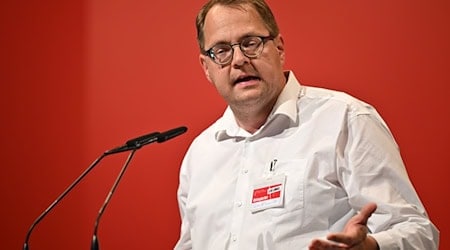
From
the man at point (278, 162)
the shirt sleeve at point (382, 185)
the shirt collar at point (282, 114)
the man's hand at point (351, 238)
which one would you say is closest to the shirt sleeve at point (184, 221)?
the man at point (278, 162)

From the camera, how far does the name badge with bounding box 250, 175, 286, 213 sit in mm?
1743

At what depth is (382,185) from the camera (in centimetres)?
161

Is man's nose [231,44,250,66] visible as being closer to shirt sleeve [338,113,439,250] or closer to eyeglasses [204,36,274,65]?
eyeglasses [204,36,274,65]

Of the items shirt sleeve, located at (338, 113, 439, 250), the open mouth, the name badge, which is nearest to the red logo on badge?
the name badge

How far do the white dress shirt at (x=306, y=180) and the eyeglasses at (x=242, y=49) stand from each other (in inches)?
5.7

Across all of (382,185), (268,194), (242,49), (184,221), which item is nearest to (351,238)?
(382,185)

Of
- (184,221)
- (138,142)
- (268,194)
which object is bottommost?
(184,221)

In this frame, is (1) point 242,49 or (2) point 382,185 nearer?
(2) point 382,185

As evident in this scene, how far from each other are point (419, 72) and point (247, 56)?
600mm

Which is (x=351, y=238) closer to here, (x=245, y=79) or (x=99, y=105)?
(x=245, y=79)

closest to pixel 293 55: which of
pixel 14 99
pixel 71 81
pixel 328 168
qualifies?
pixel 328 168

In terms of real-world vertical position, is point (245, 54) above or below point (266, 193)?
above

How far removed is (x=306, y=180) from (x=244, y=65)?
13.9 inches

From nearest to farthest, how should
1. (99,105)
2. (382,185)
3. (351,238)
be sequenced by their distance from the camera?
1. (351,238)
2. (382,185)
3. (99,105)
